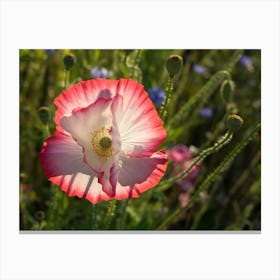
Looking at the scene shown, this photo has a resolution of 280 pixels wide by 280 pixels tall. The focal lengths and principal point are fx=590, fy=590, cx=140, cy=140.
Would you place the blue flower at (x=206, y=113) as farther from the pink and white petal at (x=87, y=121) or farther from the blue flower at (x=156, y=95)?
the pink and white petal at (x=87, y=121)

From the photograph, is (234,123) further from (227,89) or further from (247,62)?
(247,62)

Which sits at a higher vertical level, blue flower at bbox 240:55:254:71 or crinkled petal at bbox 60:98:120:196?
blue flower at bbox 240:55:254:71

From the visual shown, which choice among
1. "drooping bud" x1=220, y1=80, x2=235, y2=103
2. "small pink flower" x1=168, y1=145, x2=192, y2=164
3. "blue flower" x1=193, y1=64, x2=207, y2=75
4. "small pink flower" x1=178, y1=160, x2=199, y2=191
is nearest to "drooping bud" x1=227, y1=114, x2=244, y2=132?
"drooping bud" x1=220, y1=80, x2=235, y2=103

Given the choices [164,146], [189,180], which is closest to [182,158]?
[189,180]

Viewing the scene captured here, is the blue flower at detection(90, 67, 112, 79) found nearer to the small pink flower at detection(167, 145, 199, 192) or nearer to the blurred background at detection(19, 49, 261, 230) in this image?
the blurred background at detection(19, 49, 261, 230)
